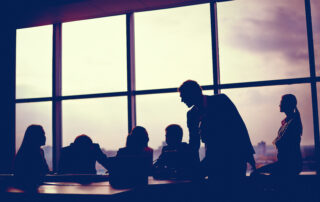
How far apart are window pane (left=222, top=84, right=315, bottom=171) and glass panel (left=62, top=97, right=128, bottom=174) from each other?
6.33ft

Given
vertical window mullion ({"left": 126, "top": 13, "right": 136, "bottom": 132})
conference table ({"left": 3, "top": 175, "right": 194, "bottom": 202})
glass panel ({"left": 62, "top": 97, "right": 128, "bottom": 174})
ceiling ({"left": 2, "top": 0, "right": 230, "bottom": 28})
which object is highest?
ceiling ({"left": 2, "top": 0, "right": 230, "bottom": 28})

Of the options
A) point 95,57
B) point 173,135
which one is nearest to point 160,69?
point 95,57

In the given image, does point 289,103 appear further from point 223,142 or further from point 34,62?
point 34,62

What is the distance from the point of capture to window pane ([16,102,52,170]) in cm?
636

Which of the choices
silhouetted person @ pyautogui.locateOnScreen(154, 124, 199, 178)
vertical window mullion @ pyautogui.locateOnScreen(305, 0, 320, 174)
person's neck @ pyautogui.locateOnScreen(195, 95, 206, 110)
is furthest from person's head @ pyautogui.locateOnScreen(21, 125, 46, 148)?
vertical window mullion @ pyautogui.locateOnScreen(305, 0, 320, 174)

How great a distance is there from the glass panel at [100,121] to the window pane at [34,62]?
23.9 inches

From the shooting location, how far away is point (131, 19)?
20.3ft

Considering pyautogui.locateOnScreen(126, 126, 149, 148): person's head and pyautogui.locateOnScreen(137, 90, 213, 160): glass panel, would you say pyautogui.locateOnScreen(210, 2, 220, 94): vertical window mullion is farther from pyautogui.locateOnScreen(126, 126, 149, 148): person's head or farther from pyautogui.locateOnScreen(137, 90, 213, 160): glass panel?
pyautogui.locateOnScreen(126, 126, 149, 148): person's head

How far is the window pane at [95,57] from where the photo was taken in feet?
20.1

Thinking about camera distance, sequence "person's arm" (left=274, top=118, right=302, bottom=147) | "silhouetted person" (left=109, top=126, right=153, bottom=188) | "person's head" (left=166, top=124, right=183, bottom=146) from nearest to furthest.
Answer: "silhouetted person" (left=109, top=126, right=153, bottom=188) < "person's arm" (left=274, top=118, right=302, bottom=147) < "person's head" (left=166, top=124, right=183, bottom=146)

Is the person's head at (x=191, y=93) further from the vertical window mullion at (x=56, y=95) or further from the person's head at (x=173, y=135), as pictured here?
the vertical window mullion at (x=56, y=95)

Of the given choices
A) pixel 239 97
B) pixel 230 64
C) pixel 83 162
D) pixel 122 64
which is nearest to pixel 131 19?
pixel 122 64

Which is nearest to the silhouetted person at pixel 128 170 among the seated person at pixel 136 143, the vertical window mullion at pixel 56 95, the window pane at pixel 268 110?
the seated person at pixel 136 143

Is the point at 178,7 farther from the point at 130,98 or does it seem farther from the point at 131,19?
the point at 130,98
